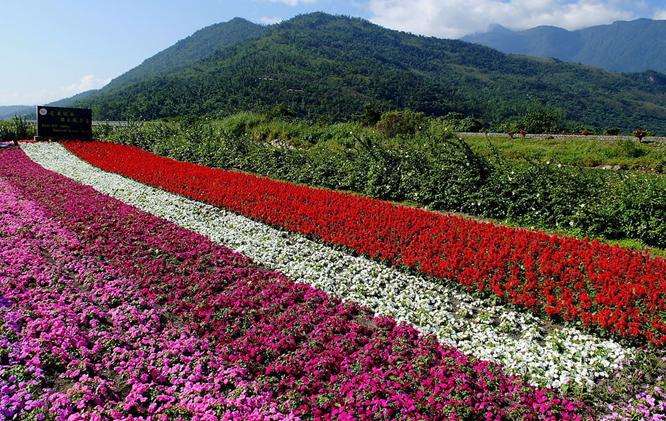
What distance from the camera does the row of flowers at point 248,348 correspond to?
5.31m

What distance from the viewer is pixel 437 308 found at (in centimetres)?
780

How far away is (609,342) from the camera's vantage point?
658 cm

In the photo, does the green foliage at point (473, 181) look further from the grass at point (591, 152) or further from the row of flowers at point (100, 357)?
the row of flowers at point (100, 357)

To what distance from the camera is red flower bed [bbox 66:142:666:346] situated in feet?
23.9

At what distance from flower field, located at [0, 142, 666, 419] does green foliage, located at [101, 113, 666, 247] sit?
2.35m

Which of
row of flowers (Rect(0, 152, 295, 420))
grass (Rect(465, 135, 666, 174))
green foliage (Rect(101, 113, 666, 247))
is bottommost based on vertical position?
row of flowers (Rect(0, 152, 295, 420))

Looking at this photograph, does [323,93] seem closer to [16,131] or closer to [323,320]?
[16,131]

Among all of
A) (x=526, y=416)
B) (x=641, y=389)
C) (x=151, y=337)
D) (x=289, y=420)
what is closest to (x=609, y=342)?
(x=641, y=389)

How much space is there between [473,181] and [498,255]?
17.3 feet

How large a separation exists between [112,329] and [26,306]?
1765 mm

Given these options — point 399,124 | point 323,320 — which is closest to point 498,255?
point 323,320

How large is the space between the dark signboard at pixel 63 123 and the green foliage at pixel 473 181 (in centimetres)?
1673

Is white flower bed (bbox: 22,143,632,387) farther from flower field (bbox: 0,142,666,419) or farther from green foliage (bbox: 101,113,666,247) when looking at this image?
green foliage (bbox: 101,113,666,247)

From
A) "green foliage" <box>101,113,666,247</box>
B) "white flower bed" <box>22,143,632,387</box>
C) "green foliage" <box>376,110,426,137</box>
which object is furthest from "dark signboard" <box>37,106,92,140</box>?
"white flower bed" <box>22,143,632,387</box>
